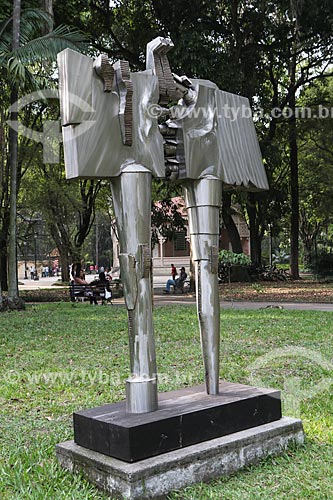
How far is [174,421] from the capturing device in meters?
3.88

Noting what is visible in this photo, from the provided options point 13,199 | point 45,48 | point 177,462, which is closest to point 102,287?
point 13,199

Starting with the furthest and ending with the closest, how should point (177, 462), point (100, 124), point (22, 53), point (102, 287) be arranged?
point (102, 287) → point (22, 53) → point (100, 124) → point (177, 462)

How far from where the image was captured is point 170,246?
49.4 m

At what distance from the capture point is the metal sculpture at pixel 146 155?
3967mm

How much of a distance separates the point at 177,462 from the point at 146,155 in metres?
2.02

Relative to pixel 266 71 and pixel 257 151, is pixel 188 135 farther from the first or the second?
pixel 266 71

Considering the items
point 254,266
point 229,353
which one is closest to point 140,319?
point 229,353

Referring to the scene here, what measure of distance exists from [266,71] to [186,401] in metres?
22.1

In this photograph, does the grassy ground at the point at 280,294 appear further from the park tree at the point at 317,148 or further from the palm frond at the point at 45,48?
the palm frond at the point at 45,48

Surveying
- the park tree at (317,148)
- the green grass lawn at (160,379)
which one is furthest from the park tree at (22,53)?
the park tree at (317,148)

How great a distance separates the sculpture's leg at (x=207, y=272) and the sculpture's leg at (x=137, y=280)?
1.66 feet

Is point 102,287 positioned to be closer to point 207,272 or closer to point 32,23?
point 32,23

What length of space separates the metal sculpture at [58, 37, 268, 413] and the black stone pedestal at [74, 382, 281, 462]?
16 centimetres

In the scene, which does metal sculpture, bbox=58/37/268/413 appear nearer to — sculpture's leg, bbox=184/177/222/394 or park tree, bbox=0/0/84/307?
sculpture's leg, bbox=184/177/222/394
